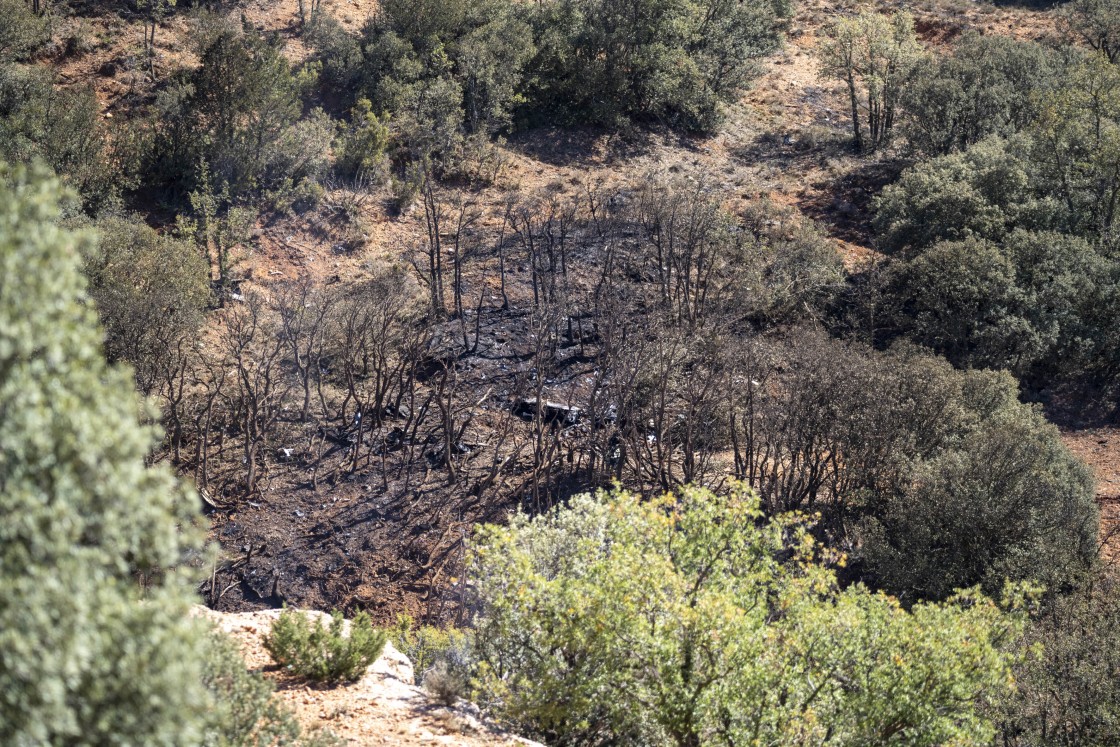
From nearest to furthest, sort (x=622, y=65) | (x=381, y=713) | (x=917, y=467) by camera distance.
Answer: (x=381, y=713) → (x=917, y=467) → (x=622, y=65)

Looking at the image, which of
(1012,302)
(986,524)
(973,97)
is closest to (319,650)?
(986,524)

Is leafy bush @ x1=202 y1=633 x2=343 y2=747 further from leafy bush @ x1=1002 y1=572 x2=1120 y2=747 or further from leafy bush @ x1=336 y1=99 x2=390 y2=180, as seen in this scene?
leafy bush @ x1=336 y1=99 x2=390 y2=180

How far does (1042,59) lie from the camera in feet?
165

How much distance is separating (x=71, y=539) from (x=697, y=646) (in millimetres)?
8035

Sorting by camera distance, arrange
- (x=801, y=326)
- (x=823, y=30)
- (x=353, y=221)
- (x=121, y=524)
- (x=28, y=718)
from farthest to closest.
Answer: (x=823, y=30) → (x=353, y=221) → (x=801, y=326) → (x=121, y=524) → (x=28, y=718)

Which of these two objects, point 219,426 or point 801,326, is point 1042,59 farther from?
point 219,426

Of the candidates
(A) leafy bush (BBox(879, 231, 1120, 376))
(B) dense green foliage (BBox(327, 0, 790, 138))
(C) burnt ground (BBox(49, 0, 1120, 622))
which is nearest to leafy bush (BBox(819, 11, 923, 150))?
(C) burnt ground (BBox(49, 0, 1120, 622))

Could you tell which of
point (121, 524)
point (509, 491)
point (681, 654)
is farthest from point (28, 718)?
point (509, 491)

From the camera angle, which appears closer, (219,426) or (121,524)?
(121,524)

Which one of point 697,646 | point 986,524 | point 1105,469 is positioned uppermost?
point 697,646

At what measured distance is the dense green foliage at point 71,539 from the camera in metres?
7.12

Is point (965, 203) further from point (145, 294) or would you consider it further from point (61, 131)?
point (61, 131)

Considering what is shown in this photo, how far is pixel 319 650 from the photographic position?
1486cm

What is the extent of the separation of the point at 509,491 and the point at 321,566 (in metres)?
5.49
